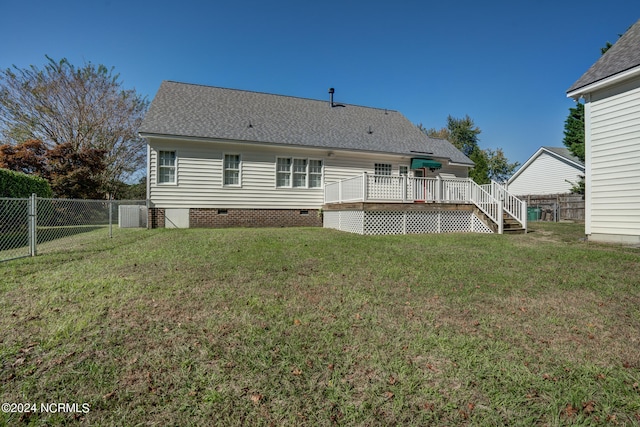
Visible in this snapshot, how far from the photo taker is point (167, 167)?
472 inches

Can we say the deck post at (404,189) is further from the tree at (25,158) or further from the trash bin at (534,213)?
the tree at (25,158)

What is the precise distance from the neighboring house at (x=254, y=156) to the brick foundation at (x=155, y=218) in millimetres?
34

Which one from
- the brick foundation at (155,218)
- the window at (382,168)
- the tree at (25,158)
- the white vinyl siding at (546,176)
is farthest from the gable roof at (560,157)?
the tree at (25,158)

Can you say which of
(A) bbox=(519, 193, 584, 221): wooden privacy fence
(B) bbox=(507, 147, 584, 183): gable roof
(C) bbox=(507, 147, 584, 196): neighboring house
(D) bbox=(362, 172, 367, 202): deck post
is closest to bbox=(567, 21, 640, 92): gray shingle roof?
(D) bbox=(362, 172, 367, 202): deck post

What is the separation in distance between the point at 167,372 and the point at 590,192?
11.1m

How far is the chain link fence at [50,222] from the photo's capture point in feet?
20.4

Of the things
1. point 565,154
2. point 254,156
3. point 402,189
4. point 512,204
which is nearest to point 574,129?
point 565,154

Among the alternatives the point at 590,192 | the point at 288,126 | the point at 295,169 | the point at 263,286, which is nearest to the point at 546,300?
the point at 263,286

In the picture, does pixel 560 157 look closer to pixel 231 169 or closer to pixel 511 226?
pixel 511 226

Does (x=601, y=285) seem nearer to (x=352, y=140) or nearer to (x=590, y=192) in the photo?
(x=590, y=192)

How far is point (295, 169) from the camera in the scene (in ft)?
45.1

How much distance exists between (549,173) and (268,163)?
2652 centimetres

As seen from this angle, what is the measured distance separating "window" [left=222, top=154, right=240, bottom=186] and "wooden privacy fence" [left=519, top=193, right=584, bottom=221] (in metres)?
19.9

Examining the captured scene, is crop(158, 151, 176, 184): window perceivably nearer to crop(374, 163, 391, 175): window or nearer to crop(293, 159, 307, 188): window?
crop(293, 159, 307, 188): window
